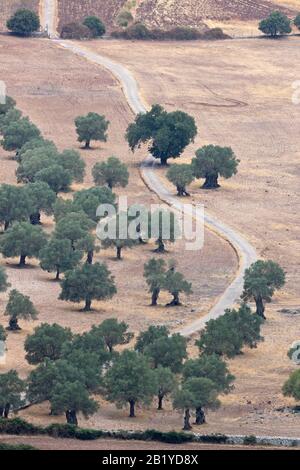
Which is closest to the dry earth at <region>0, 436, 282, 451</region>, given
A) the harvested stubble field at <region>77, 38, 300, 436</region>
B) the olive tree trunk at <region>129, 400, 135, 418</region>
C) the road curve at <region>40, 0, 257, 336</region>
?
the harvested stubble field at <region>77, 38, 300, 436</region>

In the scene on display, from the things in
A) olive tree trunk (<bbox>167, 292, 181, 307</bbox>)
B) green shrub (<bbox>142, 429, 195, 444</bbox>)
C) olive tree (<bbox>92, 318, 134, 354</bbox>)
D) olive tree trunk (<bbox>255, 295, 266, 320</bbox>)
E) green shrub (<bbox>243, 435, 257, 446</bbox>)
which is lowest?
olive tree trunk (<bbox>167, 292, 181, 307</bbox>)

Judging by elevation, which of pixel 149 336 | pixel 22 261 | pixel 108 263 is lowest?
pixel 108 263

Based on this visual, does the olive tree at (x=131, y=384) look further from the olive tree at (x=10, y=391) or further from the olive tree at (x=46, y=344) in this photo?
the olive tree at (x=46, y=344)

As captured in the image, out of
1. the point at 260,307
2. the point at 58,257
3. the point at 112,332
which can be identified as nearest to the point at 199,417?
the point at 112,332

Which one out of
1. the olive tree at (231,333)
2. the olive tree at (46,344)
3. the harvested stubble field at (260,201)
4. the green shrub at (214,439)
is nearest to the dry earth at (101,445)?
the green shrub at (214,439)

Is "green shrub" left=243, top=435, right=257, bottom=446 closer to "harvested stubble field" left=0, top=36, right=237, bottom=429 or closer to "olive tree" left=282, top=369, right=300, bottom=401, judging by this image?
"harvested stubble field" left=0, top=36, right=237, bottom=429

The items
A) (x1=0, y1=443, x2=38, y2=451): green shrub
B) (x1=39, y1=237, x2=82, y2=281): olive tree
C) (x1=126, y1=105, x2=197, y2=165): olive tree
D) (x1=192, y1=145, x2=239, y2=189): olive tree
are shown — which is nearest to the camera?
(x1=0, y1=443, x2=38, y2=451): green shrub

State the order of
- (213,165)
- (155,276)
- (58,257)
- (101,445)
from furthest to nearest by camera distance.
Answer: (213,165), (58,257), (155,276), (101,445)

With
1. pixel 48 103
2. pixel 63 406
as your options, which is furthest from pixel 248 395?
pixel 48 103

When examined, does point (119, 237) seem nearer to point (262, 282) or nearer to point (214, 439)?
point (262, 282)
